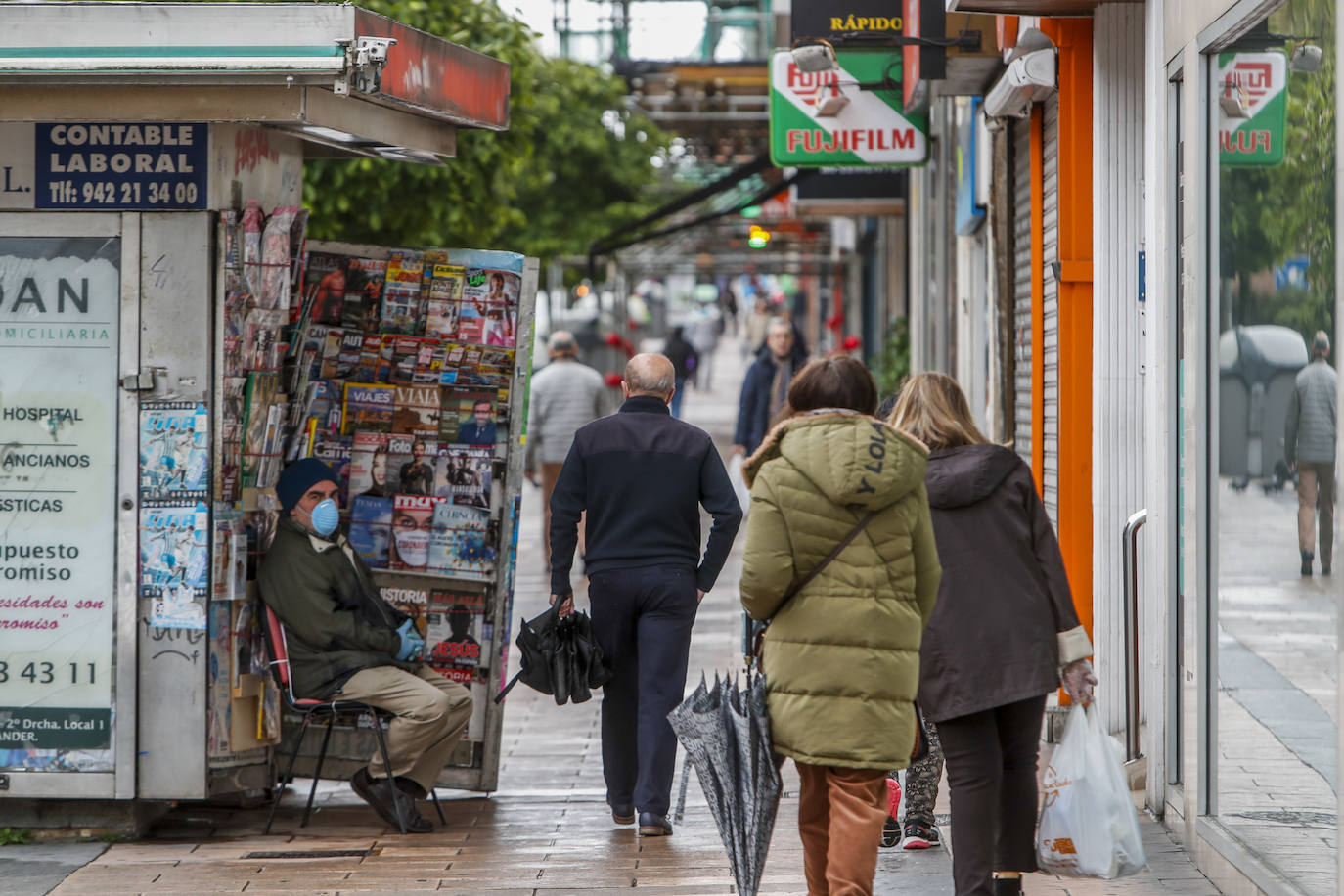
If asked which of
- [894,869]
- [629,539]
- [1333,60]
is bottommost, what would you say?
[894,869]

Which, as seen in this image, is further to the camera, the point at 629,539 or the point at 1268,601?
the point at 629,539

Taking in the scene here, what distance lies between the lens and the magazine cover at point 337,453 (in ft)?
22.3

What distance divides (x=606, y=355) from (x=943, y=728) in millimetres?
23897

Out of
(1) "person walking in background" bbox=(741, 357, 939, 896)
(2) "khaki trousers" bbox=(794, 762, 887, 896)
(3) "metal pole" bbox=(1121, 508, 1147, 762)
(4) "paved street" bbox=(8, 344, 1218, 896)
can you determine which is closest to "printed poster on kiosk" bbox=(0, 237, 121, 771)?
(4) "paved street" bbox=(8, 344, 1218, 896)

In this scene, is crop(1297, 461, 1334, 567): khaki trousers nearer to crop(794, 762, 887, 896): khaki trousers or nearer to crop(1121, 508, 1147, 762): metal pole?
crop(794, 762, 887, 896): khaki trousers

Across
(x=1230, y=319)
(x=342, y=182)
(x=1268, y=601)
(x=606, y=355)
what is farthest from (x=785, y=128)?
(x=606, y=355)

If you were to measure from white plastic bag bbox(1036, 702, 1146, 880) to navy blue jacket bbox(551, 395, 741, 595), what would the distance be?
1794 millimetres

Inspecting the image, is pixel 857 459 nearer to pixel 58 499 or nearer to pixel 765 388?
pixel 58 499

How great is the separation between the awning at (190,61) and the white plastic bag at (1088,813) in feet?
9.86

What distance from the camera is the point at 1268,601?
471 cm

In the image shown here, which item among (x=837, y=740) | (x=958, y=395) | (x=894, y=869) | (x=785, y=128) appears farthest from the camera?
(x=785, y=128)

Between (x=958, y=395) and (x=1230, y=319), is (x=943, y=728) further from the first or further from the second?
(x=1230, y=319)

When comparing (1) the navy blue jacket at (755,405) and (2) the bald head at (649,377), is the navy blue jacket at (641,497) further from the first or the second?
(1) the navy blue jacket at (755,405)

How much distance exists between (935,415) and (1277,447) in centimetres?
91
